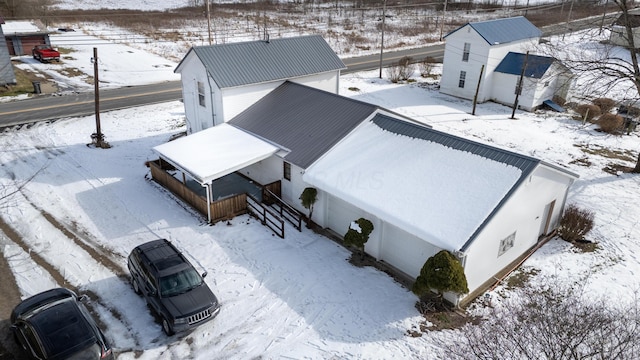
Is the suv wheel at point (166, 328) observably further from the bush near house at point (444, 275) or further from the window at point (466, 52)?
the window at point (466, 52)

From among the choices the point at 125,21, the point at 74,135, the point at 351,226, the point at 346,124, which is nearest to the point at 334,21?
the point at 125,21

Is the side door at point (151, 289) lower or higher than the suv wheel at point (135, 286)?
higher

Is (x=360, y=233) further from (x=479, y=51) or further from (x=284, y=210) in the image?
(x=479, y=51)

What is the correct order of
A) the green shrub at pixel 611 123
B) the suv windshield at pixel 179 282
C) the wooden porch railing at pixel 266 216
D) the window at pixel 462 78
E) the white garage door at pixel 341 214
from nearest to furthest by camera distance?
1. the suv windshield at pixel 179 282
2. the white garage door at pixel 341 214
3. the wooden porch railing at pixel 266 216
4. the green shrub at pixel 611 123
5. the window at pixel 462 78

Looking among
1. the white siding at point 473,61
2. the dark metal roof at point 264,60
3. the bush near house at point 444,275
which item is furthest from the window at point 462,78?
the bush near house at point 444,275

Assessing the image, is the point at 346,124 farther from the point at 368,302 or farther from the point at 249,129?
the point at 368,302

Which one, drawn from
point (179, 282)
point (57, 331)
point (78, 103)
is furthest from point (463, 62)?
point (57, 331)

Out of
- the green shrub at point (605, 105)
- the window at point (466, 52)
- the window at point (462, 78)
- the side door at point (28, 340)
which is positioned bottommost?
the side door at point (28, 340)
